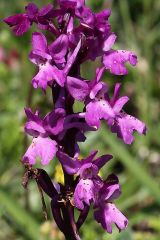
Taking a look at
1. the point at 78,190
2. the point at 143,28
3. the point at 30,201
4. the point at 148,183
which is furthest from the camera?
the point at 143,28

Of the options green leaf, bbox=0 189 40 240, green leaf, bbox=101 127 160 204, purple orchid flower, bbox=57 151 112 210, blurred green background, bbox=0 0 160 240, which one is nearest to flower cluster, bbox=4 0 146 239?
purple orchid flower, bbox=57 151 112 210

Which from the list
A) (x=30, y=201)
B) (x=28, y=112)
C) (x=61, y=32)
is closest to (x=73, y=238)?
(x=28, y=112)

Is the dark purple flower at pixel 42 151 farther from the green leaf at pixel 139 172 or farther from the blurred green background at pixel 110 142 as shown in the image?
the green leaf at pixel 139 172

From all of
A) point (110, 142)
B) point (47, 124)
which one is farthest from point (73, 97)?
point (110, 142)

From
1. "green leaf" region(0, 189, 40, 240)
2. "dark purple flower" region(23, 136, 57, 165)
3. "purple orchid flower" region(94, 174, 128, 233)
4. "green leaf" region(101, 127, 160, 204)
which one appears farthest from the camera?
"green leaf" region(101, 127, 160, 204)

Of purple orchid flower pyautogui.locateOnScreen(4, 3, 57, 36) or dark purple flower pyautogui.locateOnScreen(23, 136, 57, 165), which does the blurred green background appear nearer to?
dark purple flower pyautogui.locateOnScreen(23, 136, 57, 165)

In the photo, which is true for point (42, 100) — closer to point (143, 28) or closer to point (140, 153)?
point (140, 153)
